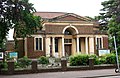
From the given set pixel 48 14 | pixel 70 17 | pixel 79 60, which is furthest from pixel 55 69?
pixel 48 14

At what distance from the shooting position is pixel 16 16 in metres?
27.1

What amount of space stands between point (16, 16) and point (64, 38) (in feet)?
98.1

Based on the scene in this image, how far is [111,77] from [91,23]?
1381 inches

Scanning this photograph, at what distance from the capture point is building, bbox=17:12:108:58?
5306 centimetres

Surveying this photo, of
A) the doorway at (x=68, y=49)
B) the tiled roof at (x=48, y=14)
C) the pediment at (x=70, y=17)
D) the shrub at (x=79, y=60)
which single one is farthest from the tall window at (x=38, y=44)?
the shrub at (x=79, y=60)

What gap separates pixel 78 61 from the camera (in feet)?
109

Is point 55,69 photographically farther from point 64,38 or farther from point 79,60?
point 64,38

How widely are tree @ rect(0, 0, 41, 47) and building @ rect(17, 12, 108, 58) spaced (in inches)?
916

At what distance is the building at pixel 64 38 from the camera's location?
53.1 m

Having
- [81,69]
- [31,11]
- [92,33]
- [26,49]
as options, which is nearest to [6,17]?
[31,11]

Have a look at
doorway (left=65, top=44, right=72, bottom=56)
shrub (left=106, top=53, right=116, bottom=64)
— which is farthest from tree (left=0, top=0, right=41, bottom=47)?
doorway (left=65, top=44, right=72, bottom=56)

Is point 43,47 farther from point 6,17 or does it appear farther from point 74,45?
point 6,17

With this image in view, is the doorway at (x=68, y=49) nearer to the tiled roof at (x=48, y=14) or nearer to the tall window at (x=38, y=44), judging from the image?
the tall window at (x=38, y=44)

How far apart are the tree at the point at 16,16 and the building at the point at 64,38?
2327 centimetres
